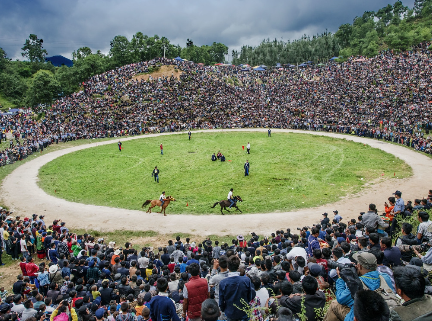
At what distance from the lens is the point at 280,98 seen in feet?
195

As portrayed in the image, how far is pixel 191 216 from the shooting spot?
16.7 meters

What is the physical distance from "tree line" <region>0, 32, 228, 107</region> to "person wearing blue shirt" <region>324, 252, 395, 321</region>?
6309 cm

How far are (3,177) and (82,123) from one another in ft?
81.5

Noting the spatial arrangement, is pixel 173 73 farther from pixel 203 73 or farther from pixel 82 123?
pixel 82 123

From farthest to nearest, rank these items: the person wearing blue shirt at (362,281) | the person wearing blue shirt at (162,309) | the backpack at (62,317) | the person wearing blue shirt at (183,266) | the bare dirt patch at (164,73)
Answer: the bare dirt patch at (164,73)
the person wearing blue shirt at (183,266)
the backpack at (62,317)
the person wearing blue shirt at (162,309)
the person wearing blue shirt at (362,281)

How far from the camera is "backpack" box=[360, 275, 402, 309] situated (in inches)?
150

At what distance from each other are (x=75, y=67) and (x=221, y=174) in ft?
210

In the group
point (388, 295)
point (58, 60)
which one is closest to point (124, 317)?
point (388, 295)

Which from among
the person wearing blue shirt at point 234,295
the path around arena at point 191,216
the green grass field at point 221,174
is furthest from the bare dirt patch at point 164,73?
the person wearing blue shirt at point 234,295

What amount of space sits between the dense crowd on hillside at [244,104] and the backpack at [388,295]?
3589cm

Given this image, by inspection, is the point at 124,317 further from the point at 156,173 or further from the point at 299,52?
the point at 299,52

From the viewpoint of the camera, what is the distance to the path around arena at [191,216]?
15.1m

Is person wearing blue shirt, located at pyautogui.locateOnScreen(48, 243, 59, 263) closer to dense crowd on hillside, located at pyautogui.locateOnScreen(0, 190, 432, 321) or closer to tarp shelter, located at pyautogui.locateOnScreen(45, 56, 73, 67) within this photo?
dense crowd on hillside, located at pyautogui.locateOnScreen(0, 190, 432, 321)

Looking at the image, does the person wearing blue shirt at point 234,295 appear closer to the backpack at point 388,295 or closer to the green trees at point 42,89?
the backpack at point 388,295
